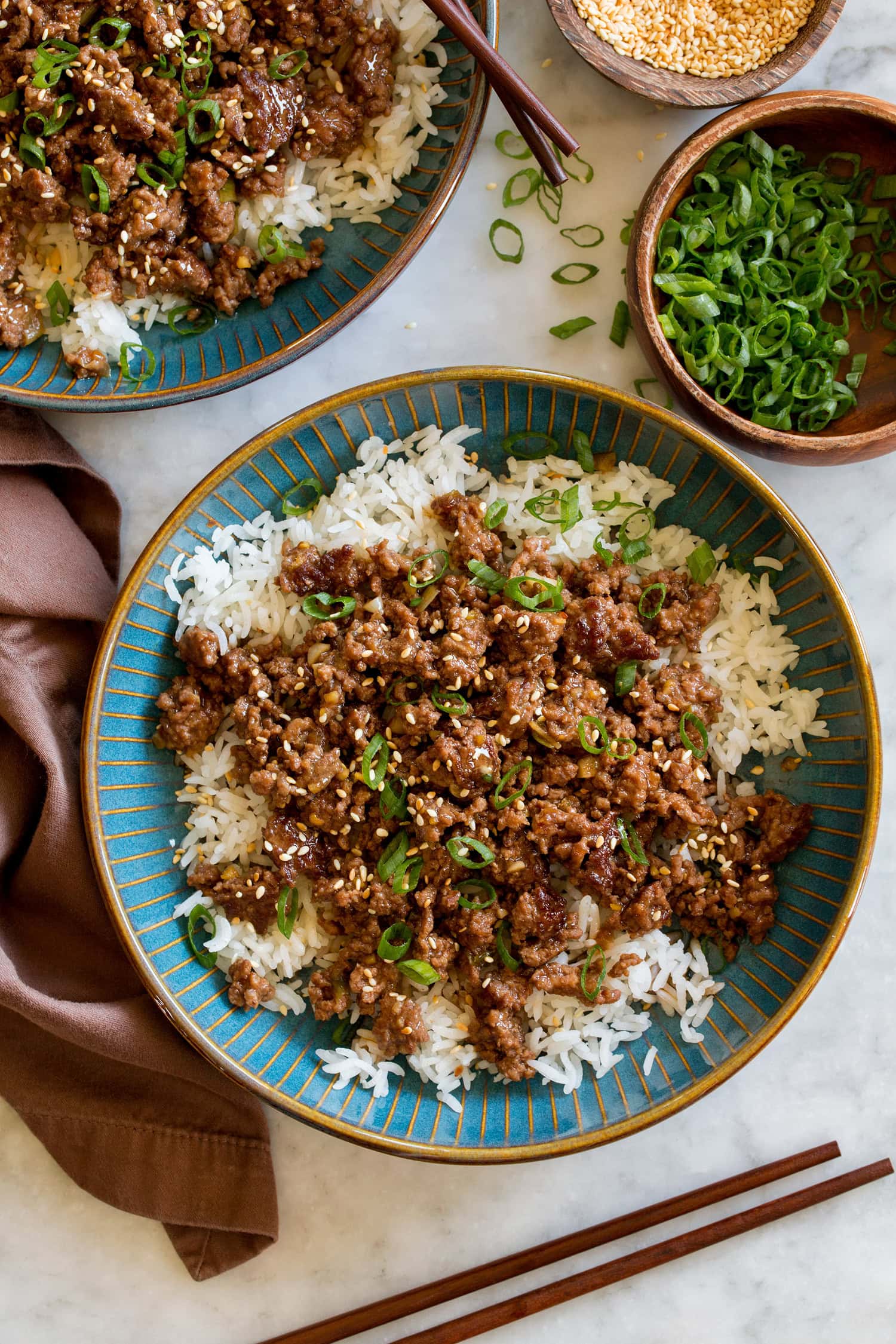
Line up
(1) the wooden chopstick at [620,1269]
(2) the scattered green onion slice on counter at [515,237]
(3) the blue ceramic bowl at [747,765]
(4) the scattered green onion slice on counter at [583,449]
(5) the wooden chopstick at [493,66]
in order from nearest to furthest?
(5) the wooden chopstick at [493,66], (3) the blue ceramic bowl at [747,765], (4) the scattered green onion slice on counter at [583,449], (1) the wooden chopstick at [620,1269], (2) the scattered green onion slice on counter at [515,237]

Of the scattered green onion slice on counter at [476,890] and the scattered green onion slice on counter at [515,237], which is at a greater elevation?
the scattered green onion slice on counter at [515,237]

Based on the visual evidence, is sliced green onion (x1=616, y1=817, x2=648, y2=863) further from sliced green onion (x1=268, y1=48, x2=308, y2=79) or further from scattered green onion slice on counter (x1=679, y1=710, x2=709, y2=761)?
sliced green onion (x1=268, y1=48, x2=308, y2=79)

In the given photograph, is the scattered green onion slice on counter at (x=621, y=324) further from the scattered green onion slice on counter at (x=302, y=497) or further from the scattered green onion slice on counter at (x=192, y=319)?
the scattered green onion slice on counter at (x=192, y=319)

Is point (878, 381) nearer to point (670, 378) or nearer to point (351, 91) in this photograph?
point (670, 378)

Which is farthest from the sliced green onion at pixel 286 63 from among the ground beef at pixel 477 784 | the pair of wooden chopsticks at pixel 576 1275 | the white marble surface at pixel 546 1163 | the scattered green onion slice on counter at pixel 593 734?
the pair of wooden chopsticks at pixel 576 1275

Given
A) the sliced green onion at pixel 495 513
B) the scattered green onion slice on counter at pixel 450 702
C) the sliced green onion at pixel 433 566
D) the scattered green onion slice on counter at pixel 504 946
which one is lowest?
the scattered green onion slice on counter at pixel 504 946

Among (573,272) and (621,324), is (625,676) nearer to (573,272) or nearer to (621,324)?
(621,324)
